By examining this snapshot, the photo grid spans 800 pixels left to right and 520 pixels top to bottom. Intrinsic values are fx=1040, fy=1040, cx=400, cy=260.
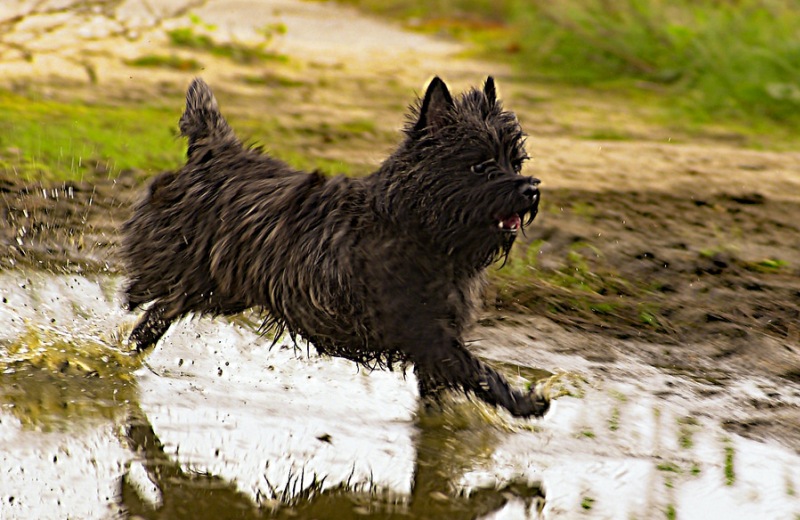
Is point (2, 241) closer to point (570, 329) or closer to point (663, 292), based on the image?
point (570, 329)

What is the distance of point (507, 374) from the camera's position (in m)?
5.65

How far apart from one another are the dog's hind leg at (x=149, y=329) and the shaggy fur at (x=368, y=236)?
33 cm

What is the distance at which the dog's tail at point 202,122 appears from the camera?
5164 millimetres

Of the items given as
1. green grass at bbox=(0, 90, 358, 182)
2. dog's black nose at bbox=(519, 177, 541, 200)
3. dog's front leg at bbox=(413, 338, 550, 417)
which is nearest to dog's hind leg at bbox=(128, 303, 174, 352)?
dog's front leg at bbox=(413, 338, 550, 417)

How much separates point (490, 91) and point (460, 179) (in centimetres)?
51

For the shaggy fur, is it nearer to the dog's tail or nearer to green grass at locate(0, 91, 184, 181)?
the dog's tail

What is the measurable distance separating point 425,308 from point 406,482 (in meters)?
0.75

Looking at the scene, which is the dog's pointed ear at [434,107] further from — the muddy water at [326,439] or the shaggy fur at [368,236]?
the muddy water at [326,439]

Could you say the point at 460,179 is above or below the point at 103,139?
above

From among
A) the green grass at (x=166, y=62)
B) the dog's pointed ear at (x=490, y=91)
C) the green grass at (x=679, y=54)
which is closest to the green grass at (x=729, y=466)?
the dog's pointed ear at (x=490, y=91)

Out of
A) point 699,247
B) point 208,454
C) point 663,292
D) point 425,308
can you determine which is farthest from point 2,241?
point 699,247

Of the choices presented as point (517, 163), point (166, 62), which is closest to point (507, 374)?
point (517, 163)

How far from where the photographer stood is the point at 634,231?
308 inches

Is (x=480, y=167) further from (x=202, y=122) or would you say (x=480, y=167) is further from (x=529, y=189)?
(x=202, y=122)
